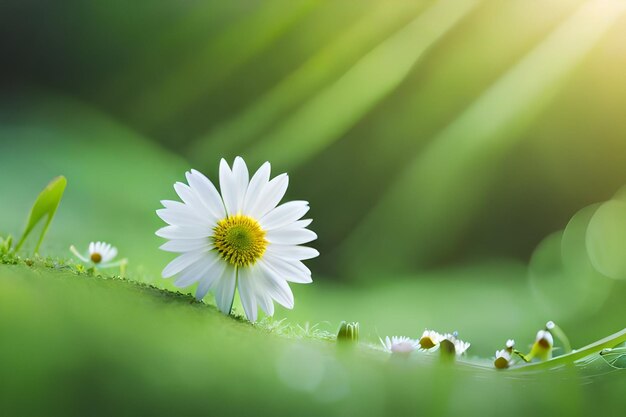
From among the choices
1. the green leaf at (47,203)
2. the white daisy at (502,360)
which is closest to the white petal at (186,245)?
the green leaf at (47,203)

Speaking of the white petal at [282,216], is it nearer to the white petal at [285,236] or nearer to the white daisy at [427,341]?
the white petal at [285,236]

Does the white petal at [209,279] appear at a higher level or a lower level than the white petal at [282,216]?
lower

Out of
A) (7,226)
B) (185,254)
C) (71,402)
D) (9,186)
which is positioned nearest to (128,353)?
(71,402)

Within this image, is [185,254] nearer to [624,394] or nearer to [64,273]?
[64,273]

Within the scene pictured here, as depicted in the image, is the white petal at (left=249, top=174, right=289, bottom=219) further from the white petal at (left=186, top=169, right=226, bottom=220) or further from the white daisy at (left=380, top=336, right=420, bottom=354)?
the white daisy at (left=380, top=336, right=420, bottom=354)

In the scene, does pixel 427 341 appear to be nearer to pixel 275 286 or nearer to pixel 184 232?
pixel 275 286

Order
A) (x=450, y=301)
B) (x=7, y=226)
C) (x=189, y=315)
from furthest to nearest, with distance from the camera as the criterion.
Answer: (x=450, y=301) → (x=7, y=226) → (x=189, y=315)
